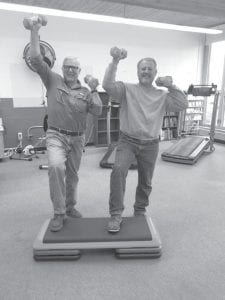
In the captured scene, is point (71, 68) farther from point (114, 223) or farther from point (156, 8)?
point (156, 8)

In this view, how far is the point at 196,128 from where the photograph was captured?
800cm

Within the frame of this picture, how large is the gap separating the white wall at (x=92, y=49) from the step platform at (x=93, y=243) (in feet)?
14.0

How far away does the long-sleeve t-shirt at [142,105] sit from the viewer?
2.27m

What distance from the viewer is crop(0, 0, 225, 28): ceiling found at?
3.66 meters

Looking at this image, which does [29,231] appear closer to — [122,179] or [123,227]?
[123,227]

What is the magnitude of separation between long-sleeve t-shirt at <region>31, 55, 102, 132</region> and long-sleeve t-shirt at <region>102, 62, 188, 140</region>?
24 centimetres

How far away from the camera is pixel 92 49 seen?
627 cm

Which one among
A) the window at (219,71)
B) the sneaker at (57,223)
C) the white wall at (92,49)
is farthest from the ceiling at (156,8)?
the sneaker at (57,223)

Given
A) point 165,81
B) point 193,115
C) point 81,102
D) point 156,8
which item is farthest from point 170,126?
point 81,102

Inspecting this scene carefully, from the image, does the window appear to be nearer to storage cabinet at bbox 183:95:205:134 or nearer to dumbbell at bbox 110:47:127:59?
storage cabinet at bbox 183:95:205:134

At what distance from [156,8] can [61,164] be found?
2.87 metres

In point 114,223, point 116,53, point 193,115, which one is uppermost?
point 116,53

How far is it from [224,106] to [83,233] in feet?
21.5

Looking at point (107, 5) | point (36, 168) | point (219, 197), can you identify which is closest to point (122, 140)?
point (219, 197)
